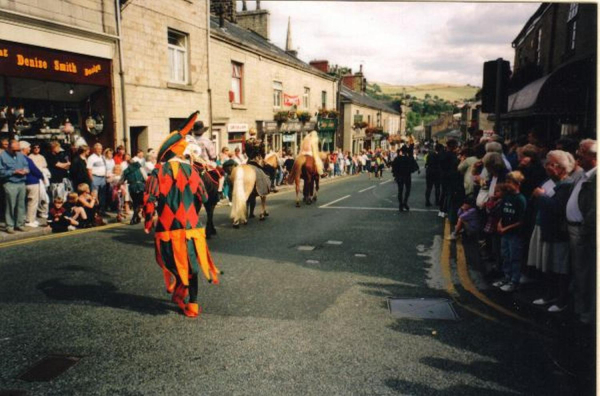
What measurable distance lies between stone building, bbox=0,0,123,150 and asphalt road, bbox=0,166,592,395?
18.6 ft

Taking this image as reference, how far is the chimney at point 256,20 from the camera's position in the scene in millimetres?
31422

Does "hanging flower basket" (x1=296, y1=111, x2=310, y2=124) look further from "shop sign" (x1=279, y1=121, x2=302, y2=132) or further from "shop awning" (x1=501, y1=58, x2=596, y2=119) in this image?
"shop awning" (x1=501, y1=58, x2=596, y2=119)

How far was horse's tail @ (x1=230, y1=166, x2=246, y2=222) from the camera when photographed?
938cm

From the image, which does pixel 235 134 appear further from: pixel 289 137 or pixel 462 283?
pixel 462 283

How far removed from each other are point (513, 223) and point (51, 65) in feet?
40.3

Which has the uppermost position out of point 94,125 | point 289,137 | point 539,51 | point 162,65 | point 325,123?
point 539,51

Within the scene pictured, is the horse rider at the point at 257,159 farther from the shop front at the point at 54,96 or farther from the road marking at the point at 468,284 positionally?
the shop front at the point at 54,96

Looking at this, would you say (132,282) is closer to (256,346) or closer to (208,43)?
(256,346)

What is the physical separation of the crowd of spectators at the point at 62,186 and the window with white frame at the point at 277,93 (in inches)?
586

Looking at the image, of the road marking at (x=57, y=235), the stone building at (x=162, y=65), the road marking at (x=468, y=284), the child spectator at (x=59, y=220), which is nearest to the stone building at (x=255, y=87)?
the stone building at (x=162, y=65)

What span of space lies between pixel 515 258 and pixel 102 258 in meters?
5.96

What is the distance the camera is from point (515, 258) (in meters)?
5.39

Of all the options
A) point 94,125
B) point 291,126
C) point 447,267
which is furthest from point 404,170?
point 291,126

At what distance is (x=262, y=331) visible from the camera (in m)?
4.32
